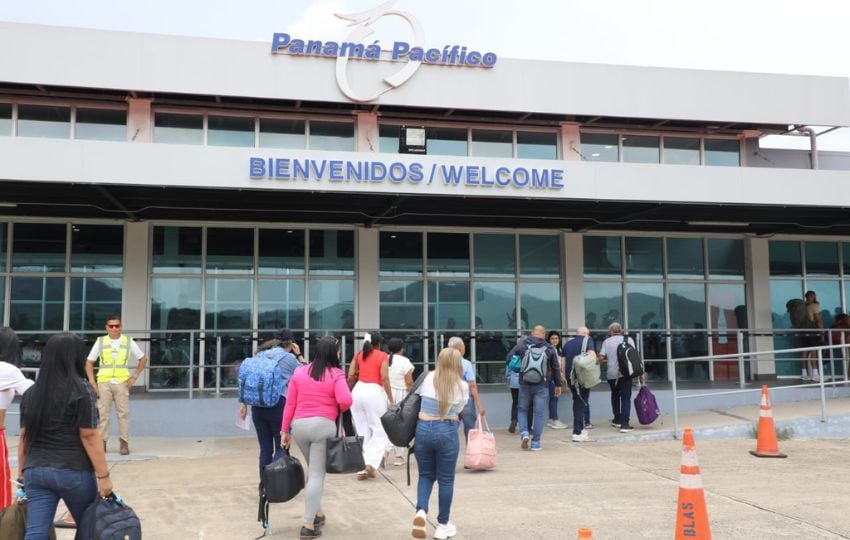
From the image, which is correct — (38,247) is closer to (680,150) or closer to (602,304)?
(602,304)

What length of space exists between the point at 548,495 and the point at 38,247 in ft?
37.9

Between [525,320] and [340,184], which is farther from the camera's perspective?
[525,320]

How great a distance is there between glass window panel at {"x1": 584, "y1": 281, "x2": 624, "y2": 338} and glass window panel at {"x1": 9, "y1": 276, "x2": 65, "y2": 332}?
10.9 m

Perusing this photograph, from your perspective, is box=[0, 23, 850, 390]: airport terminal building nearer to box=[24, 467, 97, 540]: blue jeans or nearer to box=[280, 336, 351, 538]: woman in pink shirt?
box=[280, 336, 351, 538]: woman in pink shirt

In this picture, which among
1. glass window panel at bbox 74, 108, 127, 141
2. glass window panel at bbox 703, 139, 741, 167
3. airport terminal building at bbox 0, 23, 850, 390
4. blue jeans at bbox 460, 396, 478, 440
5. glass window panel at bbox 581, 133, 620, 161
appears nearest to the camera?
blue jeans at bbox 460, 396, 478, 440

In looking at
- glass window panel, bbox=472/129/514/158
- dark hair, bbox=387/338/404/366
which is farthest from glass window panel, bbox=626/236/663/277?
dark hair, bbox=387/338/404/366

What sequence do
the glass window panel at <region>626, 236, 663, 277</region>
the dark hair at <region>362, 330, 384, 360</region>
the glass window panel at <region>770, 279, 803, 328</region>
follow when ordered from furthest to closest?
1. the glass window panel at <region>770, 279, 803, 328</region>
2. the glass window panel at <region>626, 236, 663, 277</region>
3. the dark hair at <region>362, 330, 384, 360</region>

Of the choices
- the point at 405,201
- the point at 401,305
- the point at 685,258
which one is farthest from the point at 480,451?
the point at 685,258

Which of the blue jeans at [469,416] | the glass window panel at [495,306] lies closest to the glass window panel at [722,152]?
the glass window panel at [495,306]

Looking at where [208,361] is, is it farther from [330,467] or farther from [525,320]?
[330,467]

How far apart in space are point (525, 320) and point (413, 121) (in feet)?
16.3

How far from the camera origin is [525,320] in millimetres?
16281

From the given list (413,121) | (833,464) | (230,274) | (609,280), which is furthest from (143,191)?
(833,464)

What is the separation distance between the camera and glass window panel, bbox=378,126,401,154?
15633 millimetres
